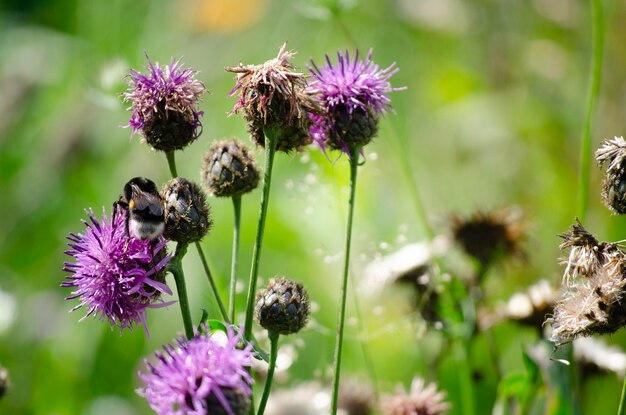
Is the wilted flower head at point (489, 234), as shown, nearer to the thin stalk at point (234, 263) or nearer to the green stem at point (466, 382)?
the green stem at point (466, 382)

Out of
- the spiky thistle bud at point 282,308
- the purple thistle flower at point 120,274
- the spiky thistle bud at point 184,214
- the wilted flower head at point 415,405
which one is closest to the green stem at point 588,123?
the wilted flower head at point 415,405

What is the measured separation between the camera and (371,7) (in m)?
6.14

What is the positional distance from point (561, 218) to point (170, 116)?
273 centimetres

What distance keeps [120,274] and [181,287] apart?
0.13m

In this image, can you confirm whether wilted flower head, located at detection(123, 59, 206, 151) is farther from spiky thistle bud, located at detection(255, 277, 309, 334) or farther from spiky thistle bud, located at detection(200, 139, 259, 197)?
spiky thistle bud, located at detection(255, 277, 309, 334)

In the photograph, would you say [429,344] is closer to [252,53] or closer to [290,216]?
[290,216]

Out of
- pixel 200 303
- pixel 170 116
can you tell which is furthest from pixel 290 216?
pixel 170 116

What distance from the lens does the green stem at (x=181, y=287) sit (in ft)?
5.77

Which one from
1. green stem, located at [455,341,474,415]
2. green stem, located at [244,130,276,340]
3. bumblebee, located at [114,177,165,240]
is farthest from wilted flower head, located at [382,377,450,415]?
bumblebee, located at [114,177,165,240]

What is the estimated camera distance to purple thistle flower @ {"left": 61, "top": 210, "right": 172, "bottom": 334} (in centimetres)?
181

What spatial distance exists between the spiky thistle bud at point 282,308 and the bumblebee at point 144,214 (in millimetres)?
270

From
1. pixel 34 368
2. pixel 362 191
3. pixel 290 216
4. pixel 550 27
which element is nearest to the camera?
pixel 362 191

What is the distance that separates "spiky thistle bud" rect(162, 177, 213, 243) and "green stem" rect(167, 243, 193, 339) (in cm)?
3

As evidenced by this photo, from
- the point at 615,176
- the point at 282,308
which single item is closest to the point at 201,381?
the point at 282,308
